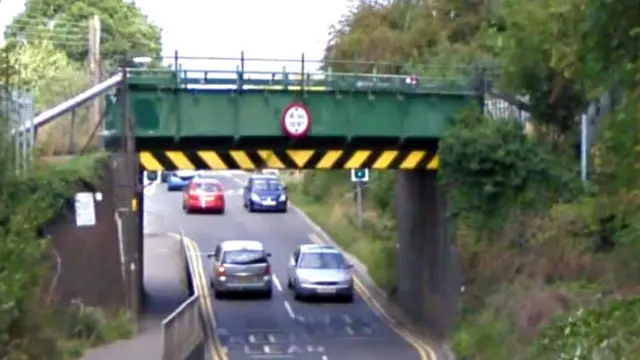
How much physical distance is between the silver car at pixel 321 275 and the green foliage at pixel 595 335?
17.1 m

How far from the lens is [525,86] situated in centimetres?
3406

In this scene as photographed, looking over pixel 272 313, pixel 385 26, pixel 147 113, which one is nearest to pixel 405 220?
pixel 272 313

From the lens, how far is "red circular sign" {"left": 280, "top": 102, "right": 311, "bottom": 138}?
109 feet

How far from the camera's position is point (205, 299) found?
4166 centimetres

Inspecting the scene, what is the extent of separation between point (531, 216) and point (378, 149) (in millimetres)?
4491

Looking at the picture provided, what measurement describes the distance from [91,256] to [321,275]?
10946 millimetres

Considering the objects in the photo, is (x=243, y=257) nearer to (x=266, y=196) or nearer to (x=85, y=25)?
(x=266, y=196)

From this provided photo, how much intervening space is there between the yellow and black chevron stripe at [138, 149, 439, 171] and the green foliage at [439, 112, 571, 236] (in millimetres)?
1985

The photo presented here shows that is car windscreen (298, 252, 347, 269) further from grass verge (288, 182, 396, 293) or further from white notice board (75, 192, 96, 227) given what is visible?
white notice board (75, 192, 96, 227)

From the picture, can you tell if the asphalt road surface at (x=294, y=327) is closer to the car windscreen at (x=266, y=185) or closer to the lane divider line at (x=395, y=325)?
the lane divider line at (x=395, y=325)

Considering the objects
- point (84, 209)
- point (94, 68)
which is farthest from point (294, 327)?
point (94, 68)

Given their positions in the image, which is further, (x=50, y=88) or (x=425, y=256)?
(x=50, y=88)

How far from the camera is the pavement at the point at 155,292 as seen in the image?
27.8 meters

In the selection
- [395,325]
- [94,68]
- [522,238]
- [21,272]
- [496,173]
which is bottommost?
[395,325]
